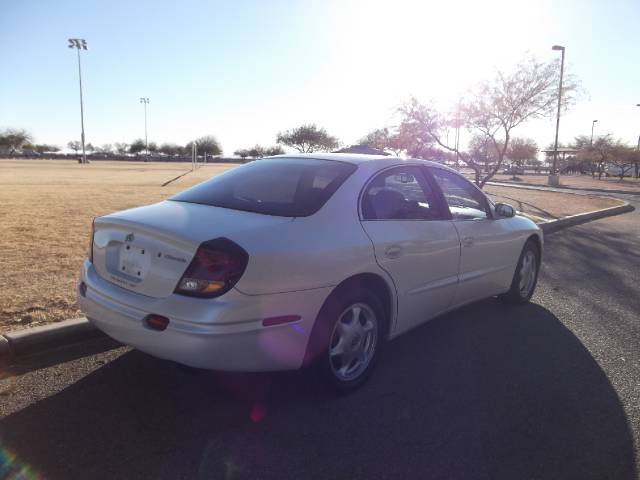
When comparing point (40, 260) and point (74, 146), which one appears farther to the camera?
point (74, 146)

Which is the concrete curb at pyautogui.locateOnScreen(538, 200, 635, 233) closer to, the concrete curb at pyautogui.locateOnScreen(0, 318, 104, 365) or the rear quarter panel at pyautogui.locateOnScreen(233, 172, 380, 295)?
the rear quarter panel at pyautogui.locateOnScreen(233, 172, 380, 295)

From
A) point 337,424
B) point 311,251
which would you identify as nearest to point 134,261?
point 311,251

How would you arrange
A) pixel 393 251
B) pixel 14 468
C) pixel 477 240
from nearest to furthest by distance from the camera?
1. pixel 14 468
2. pixel 393 251
3. pixel 477 240

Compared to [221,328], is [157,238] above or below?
above

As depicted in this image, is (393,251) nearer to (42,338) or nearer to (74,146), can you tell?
(42,338)

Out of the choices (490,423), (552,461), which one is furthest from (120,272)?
(552,461)

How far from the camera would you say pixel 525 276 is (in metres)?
5.34

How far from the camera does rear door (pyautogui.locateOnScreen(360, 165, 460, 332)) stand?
337 cm

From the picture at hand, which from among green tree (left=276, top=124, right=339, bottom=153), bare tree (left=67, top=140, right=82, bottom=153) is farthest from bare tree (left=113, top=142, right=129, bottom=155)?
green tree (left=276, top=124, right=339, bottom=153)

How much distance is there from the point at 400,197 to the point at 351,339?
1.15 meters

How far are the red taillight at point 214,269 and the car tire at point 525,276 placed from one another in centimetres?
351

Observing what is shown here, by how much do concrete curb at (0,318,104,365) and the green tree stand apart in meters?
62.6

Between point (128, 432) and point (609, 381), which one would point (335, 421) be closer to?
point (128, 432)

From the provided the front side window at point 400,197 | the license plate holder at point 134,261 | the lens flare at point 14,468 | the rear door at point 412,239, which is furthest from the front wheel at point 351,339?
the lens flare at point 14,468
